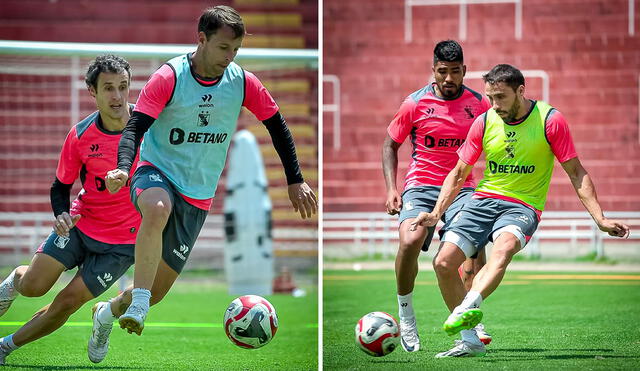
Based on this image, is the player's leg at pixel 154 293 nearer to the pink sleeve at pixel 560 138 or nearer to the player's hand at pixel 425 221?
the player's hand at pixel 425 221

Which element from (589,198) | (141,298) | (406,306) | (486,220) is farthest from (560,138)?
(141,298)

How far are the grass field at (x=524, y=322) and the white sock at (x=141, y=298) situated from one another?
3.72 feet

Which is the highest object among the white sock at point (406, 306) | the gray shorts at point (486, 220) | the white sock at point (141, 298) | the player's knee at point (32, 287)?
the gray shorts at point (486, 220)

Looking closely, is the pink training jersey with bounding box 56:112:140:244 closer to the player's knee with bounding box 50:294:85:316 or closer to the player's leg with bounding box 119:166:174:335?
the player's knee with bounding box 50:294:85:316

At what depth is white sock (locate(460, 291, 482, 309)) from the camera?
182 inches

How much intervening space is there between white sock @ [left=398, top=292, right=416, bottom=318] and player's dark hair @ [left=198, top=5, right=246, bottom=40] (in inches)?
72.2

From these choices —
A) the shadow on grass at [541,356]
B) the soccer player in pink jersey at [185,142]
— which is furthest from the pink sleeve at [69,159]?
the shadow on grass at [541,356]

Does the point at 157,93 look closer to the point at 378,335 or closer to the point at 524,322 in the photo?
the point at 378,335

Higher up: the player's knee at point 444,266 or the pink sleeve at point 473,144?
the pink sleeve at point 473,144

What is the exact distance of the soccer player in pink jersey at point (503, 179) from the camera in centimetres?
504

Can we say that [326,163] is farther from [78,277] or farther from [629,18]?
[78,277]

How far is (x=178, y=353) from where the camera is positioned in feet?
18.2

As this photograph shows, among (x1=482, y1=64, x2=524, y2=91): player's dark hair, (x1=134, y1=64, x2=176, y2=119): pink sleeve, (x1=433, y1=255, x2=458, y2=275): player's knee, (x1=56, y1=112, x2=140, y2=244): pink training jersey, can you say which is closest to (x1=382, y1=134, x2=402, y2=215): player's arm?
(x1=433, y1=255, x2=458, y2=275): player's knee

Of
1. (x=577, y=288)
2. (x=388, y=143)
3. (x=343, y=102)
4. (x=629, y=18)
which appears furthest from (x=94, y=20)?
(x=388, y=143)
